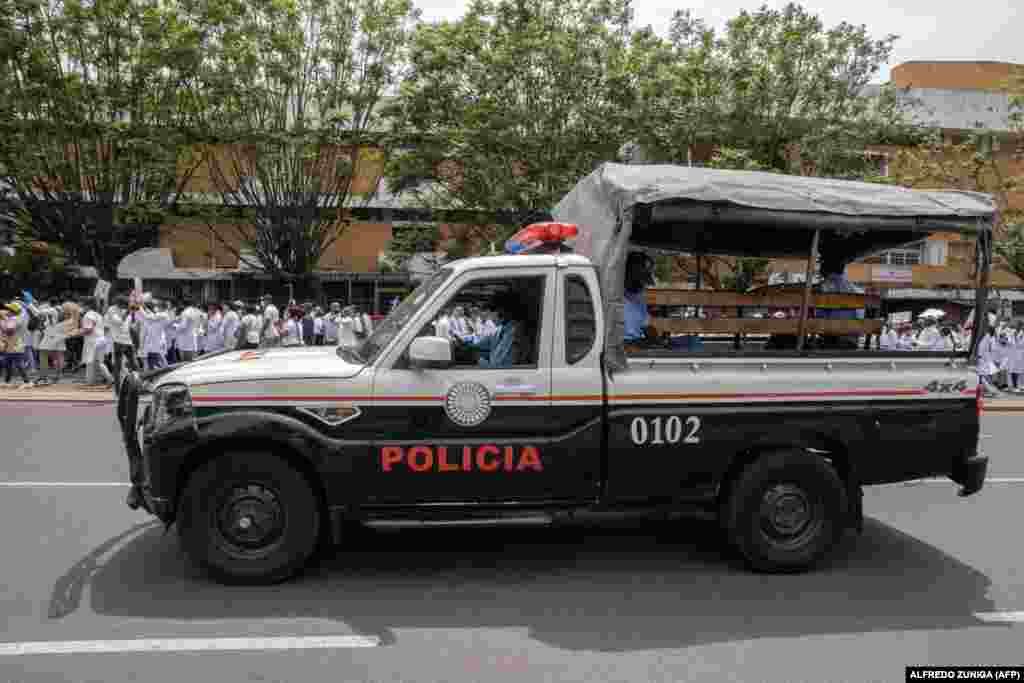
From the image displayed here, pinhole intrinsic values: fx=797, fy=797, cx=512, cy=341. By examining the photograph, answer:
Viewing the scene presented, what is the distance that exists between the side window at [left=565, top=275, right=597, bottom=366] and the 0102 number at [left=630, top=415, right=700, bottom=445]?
0.54m

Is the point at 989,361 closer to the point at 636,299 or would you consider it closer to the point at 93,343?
the point at 636,299

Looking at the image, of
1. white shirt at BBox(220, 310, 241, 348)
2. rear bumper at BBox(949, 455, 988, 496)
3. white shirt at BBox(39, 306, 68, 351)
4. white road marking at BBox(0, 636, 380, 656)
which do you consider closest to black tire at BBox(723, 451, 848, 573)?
rear bumper at BBox(949, 455, 988, 496)

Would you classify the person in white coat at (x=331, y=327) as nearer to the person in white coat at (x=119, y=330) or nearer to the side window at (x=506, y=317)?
the person in white coat at (x=119, y=330)

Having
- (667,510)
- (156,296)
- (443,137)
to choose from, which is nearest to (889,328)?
(443,137)

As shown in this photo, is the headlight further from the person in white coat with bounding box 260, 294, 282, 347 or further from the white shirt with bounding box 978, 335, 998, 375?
the white shirt with bounding box 978, 335, 998, 375

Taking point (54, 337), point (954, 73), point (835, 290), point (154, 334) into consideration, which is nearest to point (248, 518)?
point (835, 290)

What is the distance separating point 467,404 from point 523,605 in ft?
3.95

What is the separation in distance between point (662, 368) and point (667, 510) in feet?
3.03

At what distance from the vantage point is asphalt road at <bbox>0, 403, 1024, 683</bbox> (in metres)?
3.86

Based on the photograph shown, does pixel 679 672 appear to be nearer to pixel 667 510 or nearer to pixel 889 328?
pixel 667 510

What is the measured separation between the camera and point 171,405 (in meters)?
4.67

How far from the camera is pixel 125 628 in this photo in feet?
13.8

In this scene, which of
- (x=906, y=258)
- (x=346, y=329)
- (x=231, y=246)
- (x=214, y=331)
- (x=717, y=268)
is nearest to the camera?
(x=717, y=268)

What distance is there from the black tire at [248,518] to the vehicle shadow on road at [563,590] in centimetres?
14
